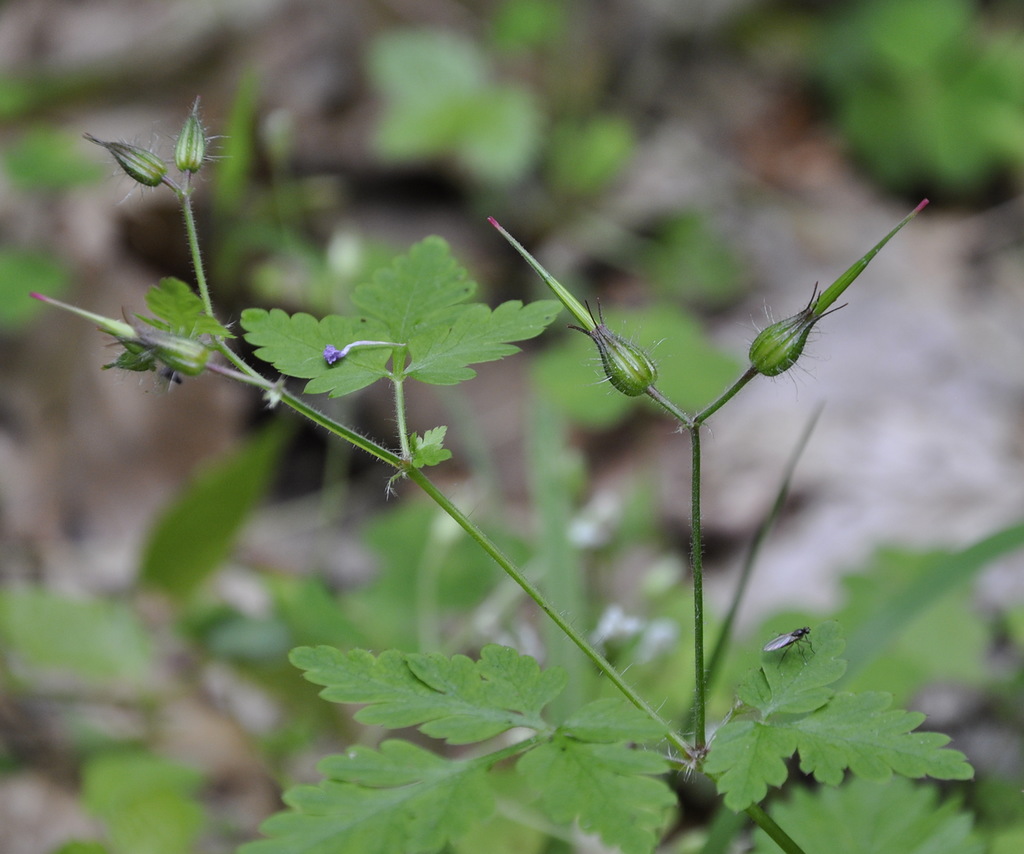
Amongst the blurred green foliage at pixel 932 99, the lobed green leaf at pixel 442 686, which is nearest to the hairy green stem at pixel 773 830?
the lobed green leaf at pixel 442 686

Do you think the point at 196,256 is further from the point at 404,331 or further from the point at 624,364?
the point at 624,364

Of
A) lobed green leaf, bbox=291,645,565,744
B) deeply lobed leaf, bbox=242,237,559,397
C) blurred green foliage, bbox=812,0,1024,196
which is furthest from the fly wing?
blurred green foliage, bbox=812,0,1024,196

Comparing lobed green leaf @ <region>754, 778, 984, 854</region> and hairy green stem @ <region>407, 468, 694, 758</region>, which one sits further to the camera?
lobed green leaf @ <region>754, 778, 984, 854</region>

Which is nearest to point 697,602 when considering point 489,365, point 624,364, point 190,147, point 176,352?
point 624,364

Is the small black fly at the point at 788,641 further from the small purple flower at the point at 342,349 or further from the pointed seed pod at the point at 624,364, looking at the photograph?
the small purple flower at the point at 342,349

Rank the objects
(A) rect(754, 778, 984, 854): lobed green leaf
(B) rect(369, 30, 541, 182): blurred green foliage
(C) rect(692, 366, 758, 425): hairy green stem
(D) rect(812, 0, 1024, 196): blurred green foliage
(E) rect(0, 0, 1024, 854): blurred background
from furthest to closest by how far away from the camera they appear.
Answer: (D) rect(812, 0, 1024, 196): blurred green foliage
(B) rect(369, 30, 541, 182): blurred green foliage
(E) rect(0, 0, 1024, 854): blurred background
(A) rect(754, 778, 984, 854): lobed green leaf
(C) rect(692, 366, 758, 425): hairy green stem

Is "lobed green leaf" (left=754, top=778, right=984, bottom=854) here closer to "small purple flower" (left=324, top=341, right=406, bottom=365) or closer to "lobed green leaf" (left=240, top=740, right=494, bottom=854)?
"lobed green leaf" (left=240, top=740, right=494, bottom=854)

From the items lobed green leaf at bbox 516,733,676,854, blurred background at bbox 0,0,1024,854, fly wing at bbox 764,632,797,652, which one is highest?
fly wing at bbox 764,632,797,652
